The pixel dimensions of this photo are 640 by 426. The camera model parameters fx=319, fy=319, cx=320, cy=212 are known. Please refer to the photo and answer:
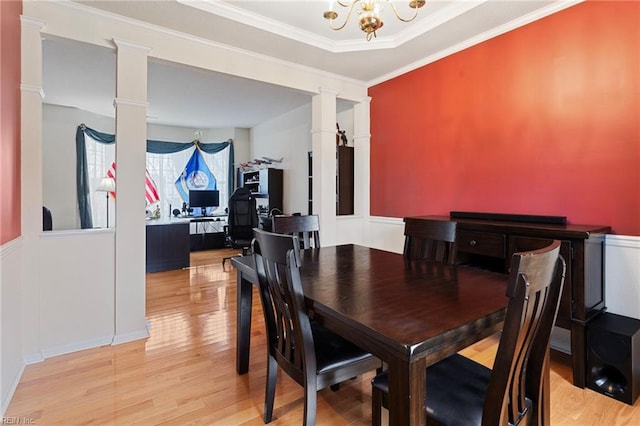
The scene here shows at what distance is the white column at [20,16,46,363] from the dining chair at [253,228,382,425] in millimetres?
1782

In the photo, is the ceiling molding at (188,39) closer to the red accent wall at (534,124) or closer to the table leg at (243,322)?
the red accent wall at (534,124)

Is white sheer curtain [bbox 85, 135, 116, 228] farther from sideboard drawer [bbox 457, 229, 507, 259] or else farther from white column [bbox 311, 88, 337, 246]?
sideboard drawer [bbox 457, 229, 507, 259]

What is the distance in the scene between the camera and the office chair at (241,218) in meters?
4.86

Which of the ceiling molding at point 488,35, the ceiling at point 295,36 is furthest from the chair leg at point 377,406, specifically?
the ceiling molding at point 488,35

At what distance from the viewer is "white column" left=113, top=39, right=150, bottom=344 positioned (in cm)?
251

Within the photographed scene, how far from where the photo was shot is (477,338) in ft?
3.51

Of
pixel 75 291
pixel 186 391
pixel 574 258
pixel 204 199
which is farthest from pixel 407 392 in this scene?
pixel 204 199

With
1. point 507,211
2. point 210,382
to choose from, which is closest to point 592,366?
point 507,211

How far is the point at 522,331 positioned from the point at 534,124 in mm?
2169

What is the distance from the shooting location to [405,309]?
1144 mm

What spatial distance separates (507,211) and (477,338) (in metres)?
Result: 1.96

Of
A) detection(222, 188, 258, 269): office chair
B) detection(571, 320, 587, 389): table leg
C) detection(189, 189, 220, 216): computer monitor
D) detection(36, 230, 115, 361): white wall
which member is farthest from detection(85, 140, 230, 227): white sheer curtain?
detection(571, 320, 587, 389): table leg

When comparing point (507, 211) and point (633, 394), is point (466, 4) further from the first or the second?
point (633, 394)

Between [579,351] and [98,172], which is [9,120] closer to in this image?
[579,351]
